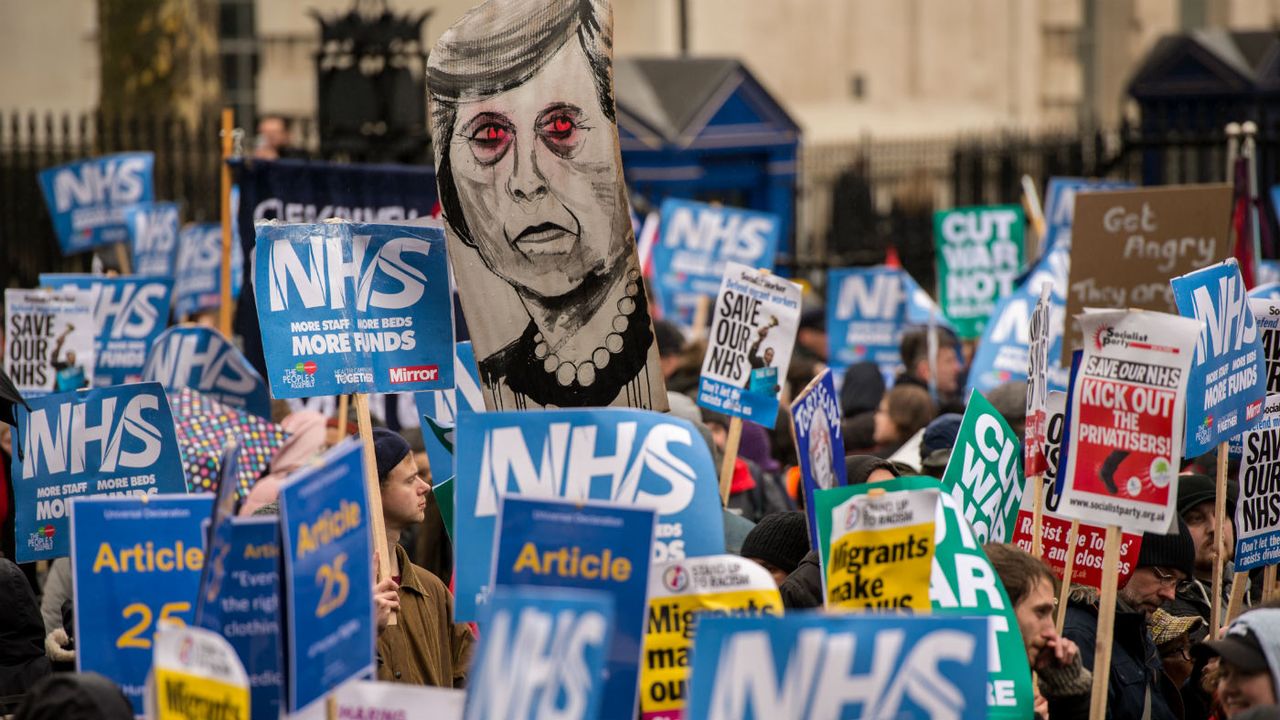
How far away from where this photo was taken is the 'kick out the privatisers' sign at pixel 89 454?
19.9 feet

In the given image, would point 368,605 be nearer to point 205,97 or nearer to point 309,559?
point 309,559

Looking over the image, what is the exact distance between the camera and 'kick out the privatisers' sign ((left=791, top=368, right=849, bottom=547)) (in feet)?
16.8

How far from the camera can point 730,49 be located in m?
28.4

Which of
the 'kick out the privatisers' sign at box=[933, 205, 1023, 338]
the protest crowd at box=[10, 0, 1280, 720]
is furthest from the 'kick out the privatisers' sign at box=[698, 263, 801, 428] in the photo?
the 'kick out the privatisers' sign at box=[933, 205, 1023, 338]

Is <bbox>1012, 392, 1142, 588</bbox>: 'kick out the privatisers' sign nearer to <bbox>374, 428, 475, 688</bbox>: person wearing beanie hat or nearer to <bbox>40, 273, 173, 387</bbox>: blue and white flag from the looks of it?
<bbox>374, 428, 475, 688</bbox>: person wearing beanie hat

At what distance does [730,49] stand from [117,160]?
54.6 ft

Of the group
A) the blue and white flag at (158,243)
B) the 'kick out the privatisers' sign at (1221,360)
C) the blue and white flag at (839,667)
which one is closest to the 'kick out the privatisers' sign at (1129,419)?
the 'kick out the privatisers' sign at (1221,360)

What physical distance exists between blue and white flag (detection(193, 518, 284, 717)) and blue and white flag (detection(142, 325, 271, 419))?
4320 millimetres

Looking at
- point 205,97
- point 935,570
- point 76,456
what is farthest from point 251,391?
point 205,97

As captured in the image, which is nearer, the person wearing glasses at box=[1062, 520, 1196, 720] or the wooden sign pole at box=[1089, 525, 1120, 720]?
the wooden sign pole at box=[1089, 525, 1120, 720]

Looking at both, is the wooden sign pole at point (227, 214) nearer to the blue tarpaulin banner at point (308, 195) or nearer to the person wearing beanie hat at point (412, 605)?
the blue tarpaulin banner at point (308, 195)

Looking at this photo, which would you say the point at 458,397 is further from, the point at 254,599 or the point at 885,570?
the point at 254,599

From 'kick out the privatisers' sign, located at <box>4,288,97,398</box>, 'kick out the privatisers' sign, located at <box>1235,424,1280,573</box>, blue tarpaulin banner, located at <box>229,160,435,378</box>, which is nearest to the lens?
'kick out the privatisers' sign, located at <box>1235,424,1280,573</box>

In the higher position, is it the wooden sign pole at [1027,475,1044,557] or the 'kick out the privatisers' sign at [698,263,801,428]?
the 'kick out the privatisers' sign at [698,263,801,428]
